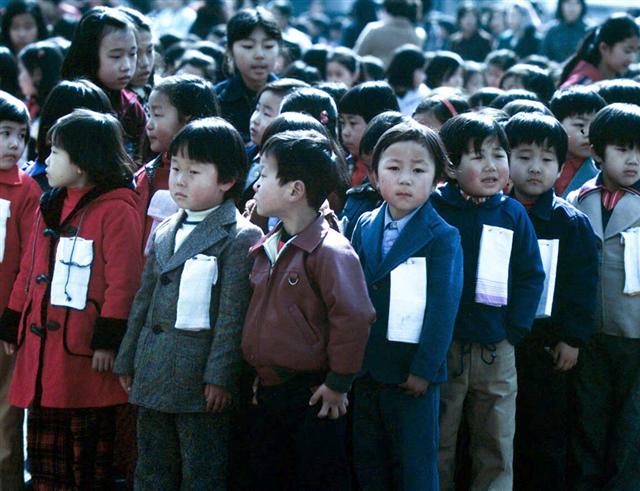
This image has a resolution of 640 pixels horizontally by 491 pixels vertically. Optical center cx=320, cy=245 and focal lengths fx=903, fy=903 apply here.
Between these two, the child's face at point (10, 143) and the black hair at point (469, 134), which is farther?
the child's face at point (10, 143)

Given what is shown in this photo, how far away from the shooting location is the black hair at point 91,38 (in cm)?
460

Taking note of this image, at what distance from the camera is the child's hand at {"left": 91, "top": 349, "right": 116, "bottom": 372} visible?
3486mm

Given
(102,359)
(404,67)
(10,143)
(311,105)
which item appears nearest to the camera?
(102,359)

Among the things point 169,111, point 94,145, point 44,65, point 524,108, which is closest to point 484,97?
point 524,108

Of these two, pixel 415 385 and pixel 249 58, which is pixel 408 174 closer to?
pixel 415 385

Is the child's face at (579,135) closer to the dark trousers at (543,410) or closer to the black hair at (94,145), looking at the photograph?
the dark trousers at (543,410)

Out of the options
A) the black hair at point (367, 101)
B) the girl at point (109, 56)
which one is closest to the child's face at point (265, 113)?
the black hair at point (367, 101)

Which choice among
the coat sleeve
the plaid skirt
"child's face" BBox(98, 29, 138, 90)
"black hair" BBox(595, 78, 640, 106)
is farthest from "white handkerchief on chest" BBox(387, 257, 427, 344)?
"black hair" BBox(595, 78, 640, 106)

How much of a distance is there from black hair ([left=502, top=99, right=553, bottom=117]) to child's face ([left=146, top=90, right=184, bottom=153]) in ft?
5.17

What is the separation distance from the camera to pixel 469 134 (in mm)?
3547

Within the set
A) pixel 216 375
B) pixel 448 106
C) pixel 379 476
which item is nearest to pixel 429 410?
pixel 379 476

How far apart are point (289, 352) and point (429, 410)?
0.58 metres

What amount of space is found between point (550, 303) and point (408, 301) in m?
0.77

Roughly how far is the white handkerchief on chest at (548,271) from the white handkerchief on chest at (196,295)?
135 cm
